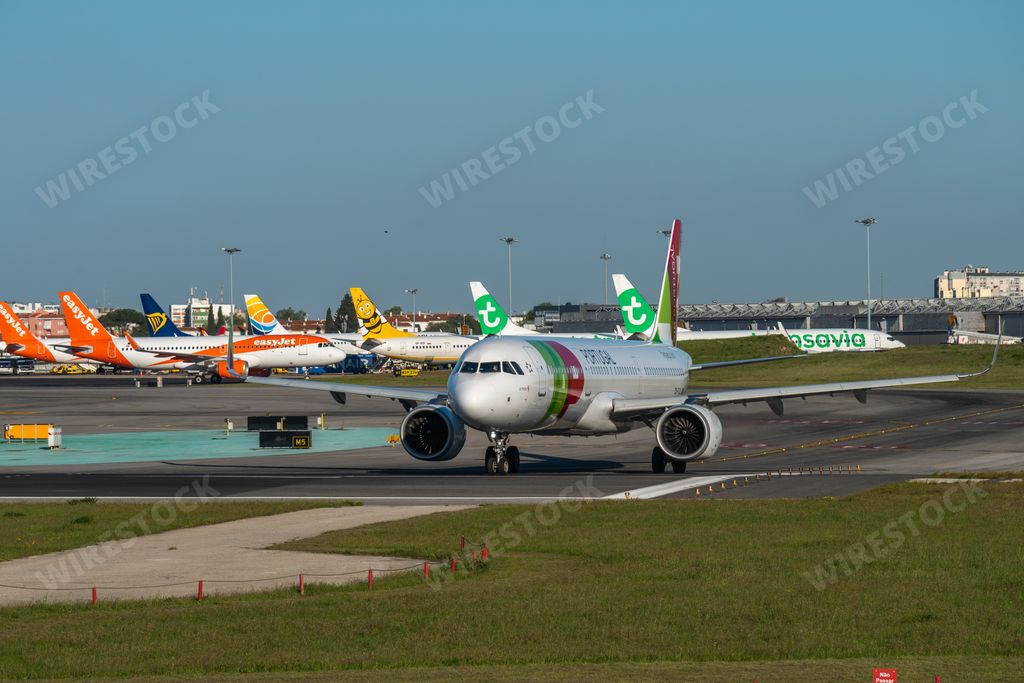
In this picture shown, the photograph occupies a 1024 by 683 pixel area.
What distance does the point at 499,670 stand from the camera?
17047 millimetres

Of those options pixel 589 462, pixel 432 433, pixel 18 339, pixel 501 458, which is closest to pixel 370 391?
pixel 432 433

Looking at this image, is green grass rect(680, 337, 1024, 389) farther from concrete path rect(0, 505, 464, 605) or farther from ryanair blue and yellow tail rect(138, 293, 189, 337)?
concrete path rect(0, 505, 464, 605)

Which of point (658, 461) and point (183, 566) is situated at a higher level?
point (658, 461)

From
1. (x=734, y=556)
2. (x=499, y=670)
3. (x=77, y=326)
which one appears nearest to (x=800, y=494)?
(x=734, y=556)

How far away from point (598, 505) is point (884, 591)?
13170 millimetres

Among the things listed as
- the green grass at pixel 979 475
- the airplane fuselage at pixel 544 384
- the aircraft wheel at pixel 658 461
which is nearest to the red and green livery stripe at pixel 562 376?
the airplane fuselage at pixel 544 384

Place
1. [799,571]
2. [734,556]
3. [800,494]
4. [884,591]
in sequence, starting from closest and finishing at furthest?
[884,591] < [799,571] < [734,556] < [800,494]

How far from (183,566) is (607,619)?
9879 millimetres

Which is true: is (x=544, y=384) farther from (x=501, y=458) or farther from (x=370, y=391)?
(x=370, y=391)

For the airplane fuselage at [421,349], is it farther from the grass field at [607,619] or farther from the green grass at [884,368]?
the grass field at [607,619]

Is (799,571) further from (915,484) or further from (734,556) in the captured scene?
(915,484)

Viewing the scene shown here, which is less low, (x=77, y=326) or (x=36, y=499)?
(x=77, y=326)

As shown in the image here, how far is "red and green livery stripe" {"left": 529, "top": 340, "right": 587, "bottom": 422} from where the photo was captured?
44688mm

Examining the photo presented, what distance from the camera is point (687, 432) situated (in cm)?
4562
